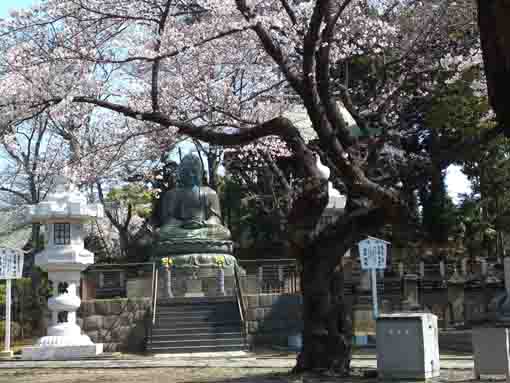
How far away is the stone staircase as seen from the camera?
18422 millimetres

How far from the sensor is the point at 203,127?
11000mm

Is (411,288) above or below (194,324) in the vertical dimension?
above

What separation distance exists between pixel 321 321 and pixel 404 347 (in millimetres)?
1186

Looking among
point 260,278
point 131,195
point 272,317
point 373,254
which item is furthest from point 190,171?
point 373,254

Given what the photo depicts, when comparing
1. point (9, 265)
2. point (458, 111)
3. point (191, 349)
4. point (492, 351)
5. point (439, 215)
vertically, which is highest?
point (458, 111)

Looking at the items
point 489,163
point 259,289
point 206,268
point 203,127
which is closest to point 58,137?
point 206,268

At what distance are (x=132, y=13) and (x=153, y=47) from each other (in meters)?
0.63

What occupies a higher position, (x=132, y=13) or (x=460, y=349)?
(x=132, y=13)

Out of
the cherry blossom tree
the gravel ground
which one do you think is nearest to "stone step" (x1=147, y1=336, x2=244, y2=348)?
the gravel ground

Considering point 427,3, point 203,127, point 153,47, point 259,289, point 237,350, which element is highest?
point 427,3

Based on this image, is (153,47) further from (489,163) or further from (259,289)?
(489,163)

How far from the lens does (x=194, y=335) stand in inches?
739

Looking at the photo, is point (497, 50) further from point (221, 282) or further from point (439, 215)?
point (439, 215)

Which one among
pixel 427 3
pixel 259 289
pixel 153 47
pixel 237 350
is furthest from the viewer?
pixel 259 289
